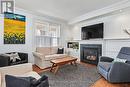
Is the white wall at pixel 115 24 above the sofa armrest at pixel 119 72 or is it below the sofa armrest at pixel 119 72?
above

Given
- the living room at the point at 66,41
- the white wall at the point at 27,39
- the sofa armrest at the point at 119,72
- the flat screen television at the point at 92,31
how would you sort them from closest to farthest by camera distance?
1. the sofa armrest at the point at 119,72
2. the living room at the point at 66,41
3. the white wall at the point at 27,39
4. the flat screen television at the point at 92,31

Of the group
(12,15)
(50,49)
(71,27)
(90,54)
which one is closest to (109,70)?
(90,54)

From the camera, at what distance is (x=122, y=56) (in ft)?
11.5

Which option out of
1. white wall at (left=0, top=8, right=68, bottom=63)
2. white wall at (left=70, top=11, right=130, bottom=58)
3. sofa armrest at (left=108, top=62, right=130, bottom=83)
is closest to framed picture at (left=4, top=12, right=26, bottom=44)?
white wall at (left=0, top=8, right=68, bottom=63)

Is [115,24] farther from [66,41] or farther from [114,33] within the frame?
[66,41]

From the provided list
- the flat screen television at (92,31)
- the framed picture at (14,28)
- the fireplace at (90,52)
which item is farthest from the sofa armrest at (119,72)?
the framed picture at (14,28)

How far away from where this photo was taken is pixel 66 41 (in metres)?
6.56

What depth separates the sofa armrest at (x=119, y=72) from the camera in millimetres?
2604

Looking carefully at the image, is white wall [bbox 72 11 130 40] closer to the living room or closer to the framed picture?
the living room

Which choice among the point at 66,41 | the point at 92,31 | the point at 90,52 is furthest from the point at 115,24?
the point at 66,41

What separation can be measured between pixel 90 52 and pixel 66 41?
1.89 metres

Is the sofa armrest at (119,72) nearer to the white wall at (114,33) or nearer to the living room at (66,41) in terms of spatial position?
the living room at (66,41)

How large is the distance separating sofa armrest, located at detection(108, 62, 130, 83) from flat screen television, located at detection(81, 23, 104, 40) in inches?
88.9

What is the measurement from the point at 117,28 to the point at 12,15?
172 inches
